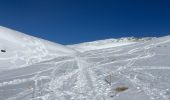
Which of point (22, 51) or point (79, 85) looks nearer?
point (79, 85)

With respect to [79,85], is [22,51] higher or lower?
higher

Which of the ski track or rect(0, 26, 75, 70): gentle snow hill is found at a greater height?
rect(0, 26, 75, 70): gentle snow hill

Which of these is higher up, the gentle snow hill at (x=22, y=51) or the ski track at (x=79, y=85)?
the gentle snow hill at (x=22, y=51)

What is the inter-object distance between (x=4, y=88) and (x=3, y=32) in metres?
39.0

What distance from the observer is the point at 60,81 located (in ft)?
94.3

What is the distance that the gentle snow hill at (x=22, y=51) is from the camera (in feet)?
164

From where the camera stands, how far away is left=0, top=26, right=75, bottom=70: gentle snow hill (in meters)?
50.0

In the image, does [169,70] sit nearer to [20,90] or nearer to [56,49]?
[20,90]

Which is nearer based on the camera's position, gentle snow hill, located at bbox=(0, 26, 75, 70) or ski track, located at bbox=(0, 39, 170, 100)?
ski track, located at bbox=(0, 39, 170, 100)

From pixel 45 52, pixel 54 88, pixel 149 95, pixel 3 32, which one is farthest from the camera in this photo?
pixel 3 32

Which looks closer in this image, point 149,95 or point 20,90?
point 149,95

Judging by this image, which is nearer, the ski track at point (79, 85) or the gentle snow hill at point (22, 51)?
the ski track at point (79, 85)

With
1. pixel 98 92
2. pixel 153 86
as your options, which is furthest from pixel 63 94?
pixel 153 86

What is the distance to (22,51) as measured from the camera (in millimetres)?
57594
